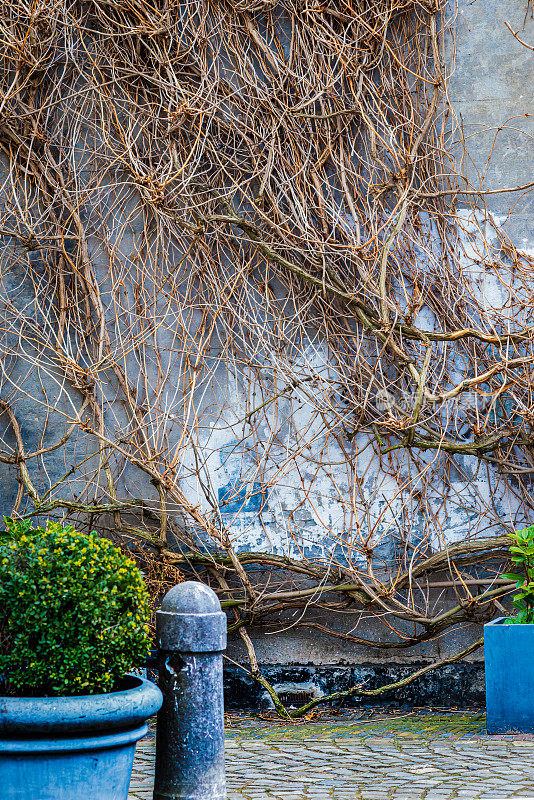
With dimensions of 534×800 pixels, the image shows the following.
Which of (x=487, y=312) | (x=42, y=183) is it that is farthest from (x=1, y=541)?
(x=487, y=312)

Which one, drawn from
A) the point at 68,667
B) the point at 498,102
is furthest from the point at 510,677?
the point at 498,102

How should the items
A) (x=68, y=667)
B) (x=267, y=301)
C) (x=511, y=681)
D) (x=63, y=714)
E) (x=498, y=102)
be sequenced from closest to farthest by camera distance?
(x=63, y=714) → (x=68, y=667) → (x=511, y=681) → (x=267, y=301) → (x=498, y=102)

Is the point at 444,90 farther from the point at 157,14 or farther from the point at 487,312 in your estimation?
the point at 157,14

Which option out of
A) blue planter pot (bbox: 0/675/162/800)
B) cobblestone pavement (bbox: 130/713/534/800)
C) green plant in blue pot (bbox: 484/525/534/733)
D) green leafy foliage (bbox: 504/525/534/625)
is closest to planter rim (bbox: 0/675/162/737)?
blue planter pot (bbox: 0/675/162/800)

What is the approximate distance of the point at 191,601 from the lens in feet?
10.5

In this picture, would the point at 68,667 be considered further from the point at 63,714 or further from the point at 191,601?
the point at 191,601

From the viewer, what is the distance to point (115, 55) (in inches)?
238

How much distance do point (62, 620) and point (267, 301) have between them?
11.2 feet

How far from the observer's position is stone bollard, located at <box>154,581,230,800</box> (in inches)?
122

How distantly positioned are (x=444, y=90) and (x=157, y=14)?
2230 millimetres

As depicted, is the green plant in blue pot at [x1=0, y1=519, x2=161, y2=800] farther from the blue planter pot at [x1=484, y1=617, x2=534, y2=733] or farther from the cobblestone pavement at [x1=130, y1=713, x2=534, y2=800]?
the blue planter pot at [x1=484, y1=617, x2=534, y2=733]

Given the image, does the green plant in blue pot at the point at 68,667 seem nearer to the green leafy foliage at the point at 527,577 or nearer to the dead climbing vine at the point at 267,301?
the dead climbing vine at the point at 267,301

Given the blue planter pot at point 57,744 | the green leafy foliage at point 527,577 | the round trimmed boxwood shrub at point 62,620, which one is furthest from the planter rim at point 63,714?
the green leafy foliage at point 527,577

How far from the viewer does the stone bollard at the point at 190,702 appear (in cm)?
309
